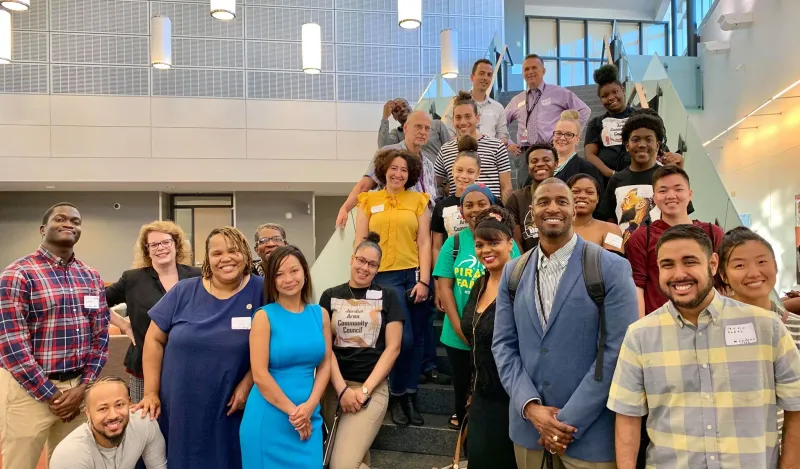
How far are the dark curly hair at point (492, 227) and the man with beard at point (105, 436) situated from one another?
1835 millimetres

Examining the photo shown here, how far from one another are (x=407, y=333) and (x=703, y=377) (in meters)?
1.90

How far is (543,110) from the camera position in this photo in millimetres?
5406

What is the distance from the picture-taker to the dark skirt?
2402 millimetres

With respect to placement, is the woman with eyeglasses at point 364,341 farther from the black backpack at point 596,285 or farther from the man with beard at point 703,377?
the man with beard at point 703,377

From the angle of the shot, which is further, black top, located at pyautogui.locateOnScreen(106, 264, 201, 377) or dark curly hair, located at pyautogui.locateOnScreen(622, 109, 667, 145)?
dark curly hair, located at pyautogui.locateOnScreen(622, 109, 667, 145)

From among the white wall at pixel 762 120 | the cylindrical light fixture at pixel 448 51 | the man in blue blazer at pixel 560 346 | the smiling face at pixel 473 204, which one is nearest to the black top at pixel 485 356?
the man in blue blazer at pixel 560 346

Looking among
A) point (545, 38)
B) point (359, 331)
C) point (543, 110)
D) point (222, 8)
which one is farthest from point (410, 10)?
point (545, 38)

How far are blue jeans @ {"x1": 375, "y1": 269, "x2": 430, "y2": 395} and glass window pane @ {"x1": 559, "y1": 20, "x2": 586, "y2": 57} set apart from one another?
15403 millimetres

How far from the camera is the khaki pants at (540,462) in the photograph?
201 centimetres

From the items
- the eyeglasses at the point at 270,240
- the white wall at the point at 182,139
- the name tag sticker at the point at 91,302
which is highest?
the white wall at the point at 182,139

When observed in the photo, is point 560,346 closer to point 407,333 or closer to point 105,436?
point 407,333

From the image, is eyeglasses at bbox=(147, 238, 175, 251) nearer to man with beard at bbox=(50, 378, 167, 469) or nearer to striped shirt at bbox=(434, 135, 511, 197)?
man with beard at bbox=(50, 378, 167, 469)

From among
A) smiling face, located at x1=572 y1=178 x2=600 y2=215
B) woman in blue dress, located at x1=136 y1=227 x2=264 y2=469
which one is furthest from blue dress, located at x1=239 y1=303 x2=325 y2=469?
smiling face, located at x1=572 y1=178 x2=600 y2=215

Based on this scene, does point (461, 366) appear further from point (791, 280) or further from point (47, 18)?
point (47, 18)
